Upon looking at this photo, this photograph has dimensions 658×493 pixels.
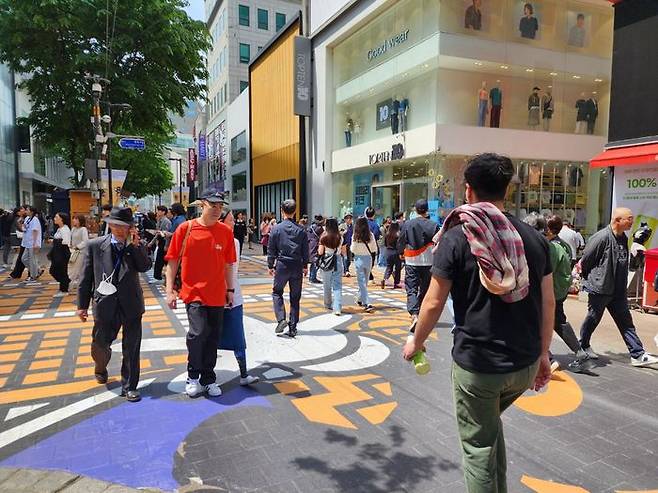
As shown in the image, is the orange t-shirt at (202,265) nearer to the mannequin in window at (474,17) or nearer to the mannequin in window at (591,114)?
the mannequin in window at (474,17)

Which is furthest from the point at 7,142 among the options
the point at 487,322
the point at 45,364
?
the point at 487,322

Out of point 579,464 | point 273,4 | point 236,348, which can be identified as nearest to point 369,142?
point 236,348

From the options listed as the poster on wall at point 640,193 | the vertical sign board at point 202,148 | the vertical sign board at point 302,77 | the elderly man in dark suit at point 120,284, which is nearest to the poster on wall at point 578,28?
the poster on wall at point 640,193

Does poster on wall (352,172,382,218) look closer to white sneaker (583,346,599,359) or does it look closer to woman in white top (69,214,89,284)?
woman in white top (69,214,89,284)

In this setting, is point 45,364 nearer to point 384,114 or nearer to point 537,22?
point 384,114

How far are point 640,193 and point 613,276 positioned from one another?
5.19 m

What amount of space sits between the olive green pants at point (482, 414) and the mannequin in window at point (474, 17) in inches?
620

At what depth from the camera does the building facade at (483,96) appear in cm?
1559

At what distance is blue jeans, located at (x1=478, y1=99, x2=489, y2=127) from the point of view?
16.4m

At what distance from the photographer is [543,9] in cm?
1658

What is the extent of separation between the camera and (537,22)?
16609 mm

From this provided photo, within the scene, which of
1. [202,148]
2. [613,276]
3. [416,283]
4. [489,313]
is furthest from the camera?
[202,148]

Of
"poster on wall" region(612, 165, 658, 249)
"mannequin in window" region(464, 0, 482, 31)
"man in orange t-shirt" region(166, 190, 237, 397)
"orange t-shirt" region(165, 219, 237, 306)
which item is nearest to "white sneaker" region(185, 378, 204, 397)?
"man in orange t-shirt" region(166, 190, 237, 397)

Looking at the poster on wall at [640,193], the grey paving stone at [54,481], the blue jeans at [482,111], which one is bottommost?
the grey paving stone at [54,481]
